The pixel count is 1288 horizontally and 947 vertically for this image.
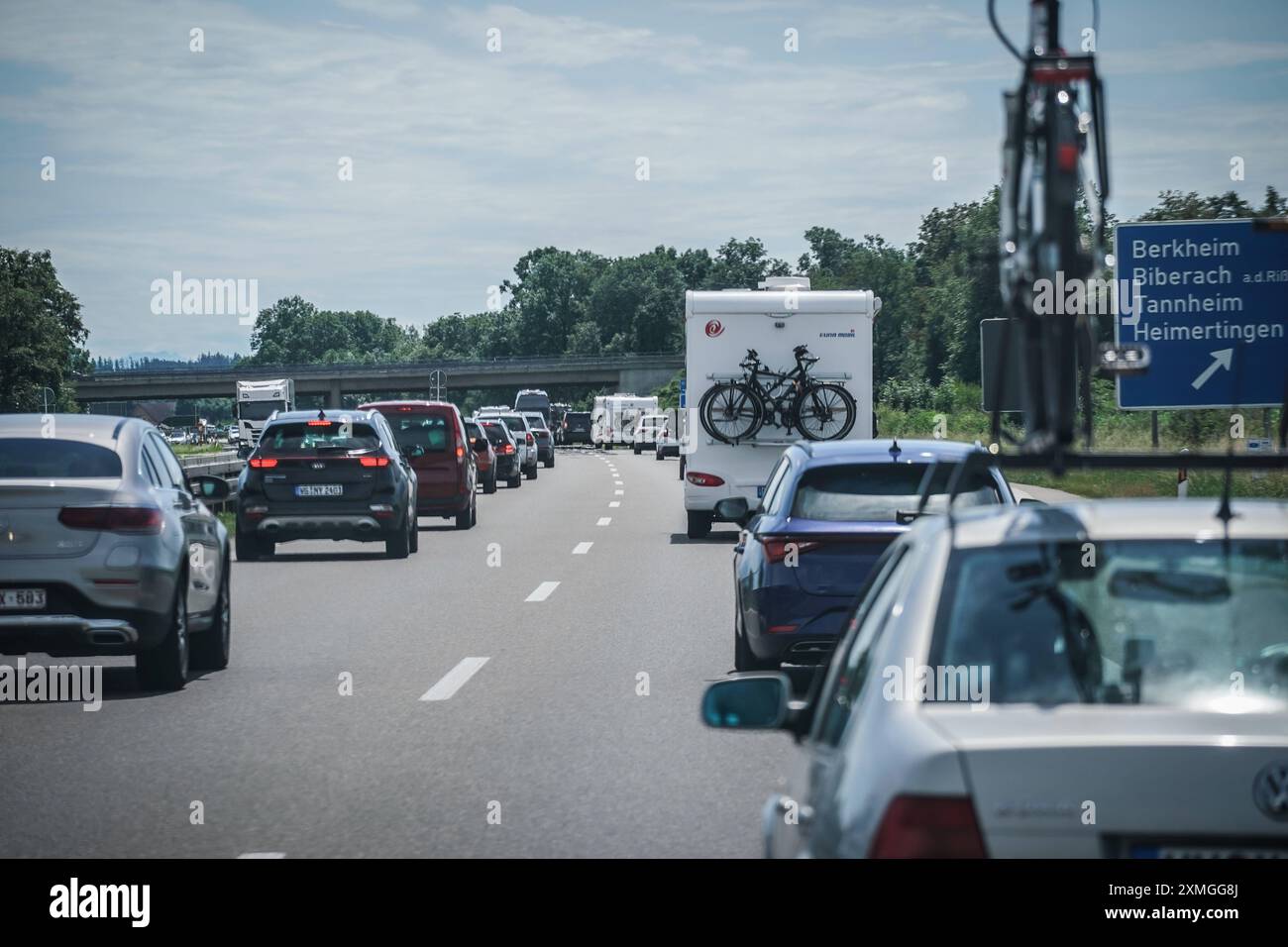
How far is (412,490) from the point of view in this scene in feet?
73.2

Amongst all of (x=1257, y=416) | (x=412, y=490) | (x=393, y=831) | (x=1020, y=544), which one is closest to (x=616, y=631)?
(x=393, y=831)

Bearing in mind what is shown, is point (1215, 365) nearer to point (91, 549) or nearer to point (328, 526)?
point (328, 526)

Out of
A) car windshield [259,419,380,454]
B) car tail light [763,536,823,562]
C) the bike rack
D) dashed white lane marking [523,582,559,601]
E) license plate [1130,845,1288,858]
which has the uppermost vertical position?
the bike rack

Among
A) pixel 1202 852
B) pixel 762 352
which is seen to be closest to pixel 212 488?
pixel 1202 852

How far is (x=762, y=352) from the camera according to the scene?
23219 mm

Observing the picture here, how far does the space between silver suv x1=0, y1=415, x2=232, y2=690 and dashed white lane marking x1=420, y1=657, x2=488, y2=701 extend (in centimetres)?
150

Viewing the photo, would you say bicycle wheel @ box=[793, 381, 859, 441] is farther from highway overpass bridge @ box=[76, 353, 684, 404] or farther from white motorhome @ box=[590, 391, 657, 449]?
highway overpass bridge @ box=[76, 353, 684, 404]

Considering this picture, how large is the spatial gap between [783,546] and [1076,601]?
6768mm

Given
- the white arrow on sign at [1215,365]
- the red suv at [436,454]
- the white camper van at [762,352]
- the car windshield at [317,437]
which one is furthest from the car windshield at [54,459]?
the red suv at [436,454]

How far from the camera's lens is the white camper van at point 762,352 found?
2314 cm

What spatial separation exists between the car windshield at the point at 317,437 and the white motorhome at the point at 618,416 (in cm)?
6947

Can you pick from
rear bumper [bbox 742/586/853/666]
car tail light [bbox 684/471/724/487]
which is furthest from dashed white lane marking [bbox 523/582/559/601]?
rear bumper [bbox 742/586/853/666]

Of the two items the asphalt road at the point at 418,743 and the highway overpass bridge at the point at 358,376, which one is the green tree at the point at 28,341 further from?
the asphalt road at the point at 418,743

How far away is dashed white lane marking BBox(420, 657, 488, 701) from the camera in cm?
1079
